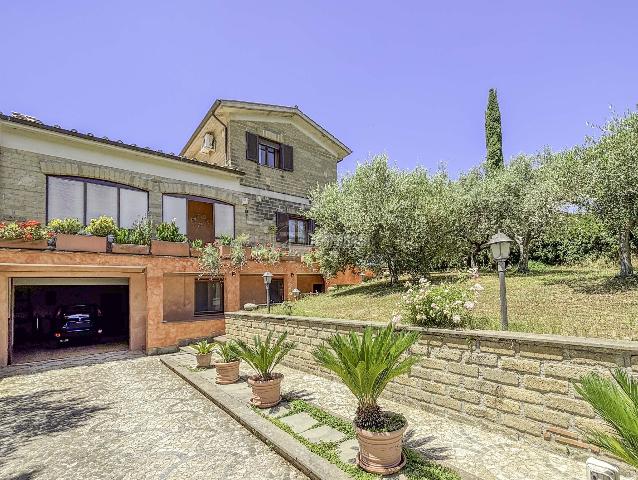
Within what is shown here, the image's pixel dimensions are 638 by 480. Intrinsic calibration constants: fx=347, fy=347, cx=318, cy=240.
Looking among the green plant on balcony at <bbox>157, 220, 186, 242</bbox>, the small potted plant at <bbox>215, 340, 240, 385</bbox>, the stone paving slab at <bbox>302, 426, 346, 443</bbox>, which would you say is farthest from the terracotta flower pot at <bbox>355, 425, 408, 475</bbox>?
the green plant on balcony at <bbox>157, 220, 186, 242</bbox>

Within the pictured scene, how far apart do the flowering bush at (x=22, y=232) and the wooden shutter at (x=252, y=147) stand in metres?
10.3

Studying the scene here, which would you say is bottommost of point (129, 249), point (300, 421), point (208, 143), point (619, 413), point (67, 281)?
point (300, 421)

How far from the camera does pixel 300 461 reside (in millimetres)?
4734

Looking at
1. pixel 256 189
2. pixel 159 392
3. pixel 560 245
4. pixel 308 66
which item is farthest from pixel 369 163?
pixel 560 245

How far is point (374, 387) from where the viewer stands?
4.80 m

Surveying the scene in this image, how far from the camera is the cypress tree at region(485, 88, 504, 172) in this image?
28016mm

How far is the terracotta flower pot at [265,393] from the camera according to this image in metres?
6.95

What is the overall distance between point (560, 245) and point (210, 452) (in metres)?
23.7

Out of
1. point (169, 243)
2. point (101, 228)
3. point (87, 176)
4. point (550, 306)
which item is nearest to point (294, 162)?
point (169, 243)

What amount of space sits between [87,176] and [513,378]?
1535 cm

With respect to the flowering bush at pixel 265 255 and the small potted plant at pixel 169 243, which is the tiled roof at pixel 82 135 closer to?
the small potted plant at pixel 169 243

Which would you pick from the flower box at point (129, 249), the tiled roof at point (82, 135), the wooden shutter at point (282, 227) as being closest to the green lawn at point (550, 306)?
the flower box at point (129, 249)

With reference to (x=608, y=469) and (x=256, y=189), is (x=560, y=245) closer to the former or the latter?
(x=256, y=189)

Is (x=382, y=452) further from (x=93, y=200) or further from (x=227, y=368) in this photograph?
(x=93, y=200)
